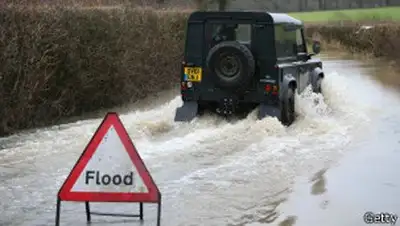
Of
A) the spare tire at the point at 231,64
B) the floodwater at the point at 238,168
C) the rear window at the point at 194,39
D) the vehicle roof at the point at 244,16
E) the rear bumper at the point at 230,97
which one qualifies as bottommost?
the floodwater at the point at 238,168

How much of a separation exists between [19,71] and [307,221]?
6827 mm

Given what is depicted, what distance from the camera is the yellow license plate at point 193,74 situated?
11.5 meters

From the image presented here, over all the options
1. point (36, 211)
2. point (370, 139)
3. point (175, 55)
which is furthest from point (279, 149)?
point (175, 55)

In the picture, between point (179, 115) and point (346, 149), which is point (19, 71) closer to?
point (179, 115)

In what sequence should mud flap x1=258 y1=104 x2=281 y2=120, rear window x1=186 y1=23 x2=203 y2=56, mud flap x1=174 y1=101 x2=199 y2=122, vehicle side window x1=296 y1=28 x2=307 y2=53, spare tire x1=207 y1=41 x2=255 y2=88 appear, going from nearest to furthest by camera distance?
spare tire x1=207 y1=41 x2=255 y2=88, mud flap x1=258 y1=104 x2=281 y2=120, mud flap x1=174 y1=101 x2=199 y2=122, rear window x1=186 y1=23 x2=203 y2=56, vehicle side window x1=296 y1=28 x2=307 y2=53

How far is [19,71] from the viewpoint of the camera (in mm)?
11367

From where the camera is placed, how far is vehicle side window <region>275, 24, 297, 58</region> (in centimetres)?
1139

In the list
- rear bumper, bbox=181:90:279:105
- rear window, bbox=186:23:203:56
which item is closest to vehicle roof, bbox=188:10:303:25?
rear window, bbox=186:23:203:56

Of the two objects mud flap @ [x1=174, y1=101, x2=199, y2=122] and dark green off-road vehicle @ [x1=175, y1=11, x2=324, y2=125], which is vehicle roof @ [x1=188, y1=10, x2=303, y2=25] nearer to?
dark green off-road vehicle @ [x1=175, y1=11, x2=324, y2=125]

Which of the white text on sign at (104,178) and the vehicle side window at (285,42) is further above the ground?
the vehicle side window at (285,42)

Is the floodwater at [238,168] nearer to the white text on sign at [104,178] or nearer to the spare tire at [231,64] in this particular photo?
the spare tire at [231,64]

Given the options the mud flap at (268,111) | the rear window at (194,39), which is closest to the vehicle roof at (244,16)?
the rear window at (194,39)

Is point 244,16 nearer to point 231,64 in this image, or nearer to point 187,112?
point 231,64

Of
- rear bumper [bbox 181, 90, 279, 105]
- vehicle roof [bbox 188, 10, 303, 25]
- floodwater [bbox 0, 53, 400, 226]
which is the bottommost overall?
Answer: floodwater [bbox 0, 53, 400, 226]
